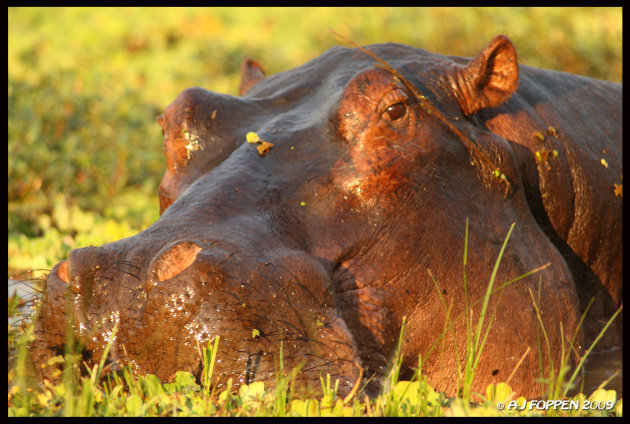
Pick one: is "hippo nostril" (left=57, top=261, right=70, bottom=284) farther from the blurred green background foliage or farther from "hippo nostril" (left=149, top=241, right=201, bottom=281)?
the blurred green background foliage

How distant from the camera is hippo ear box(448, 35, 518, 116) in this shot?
9.70ft

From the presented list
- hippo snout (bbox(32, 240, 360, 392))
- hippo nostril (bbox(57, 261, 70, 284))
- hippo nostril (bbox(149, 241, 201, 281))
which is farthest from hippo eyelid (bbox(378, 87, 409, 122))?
hippo nostril (bbox(57, 261, 70, 284))

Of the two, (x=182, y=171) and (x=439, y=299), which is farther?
(x=182, y=171)

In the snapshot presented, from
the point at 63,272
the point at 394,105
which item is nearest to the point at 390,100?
the point at 394,105

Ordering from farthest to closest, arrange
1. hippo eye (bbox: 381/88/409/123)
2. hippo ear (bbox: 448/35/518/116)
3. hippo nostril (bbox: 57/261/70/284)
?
hippo ear (bbox: 448/35/518/116), hippo eye (bbox: 381/88/409/123), hippo nostril (bbox: 57/261/70/284)

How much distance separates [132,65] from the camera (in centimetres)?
1188

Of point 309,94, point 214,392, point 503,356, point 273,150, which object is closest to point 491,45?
point 309,94

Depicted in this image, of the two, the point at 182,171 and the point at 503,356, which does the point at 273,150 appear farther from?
the point at 503,356

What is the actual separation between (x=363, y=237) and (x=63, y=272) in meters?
0.90

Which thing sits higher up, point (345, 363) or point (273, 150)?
point (273, 150)

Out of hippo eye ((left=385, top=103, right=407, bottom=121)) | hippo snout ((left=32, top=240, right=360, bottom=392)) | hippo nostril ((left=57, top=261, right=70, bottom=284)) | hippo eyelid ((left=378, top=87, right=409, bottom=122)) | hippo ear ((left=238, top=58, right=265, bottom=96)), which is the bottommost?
hippo snout ((left=32, top=240, right=360, bottom=392))
